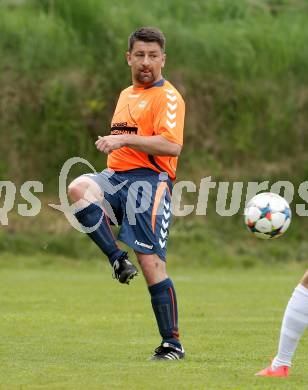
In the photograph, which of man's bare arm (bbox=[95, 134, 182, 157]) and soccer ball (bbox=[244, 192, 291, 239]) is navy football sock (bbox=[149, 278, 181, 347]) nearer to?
soccer ball (bbox=[244, 192, 291, 239])

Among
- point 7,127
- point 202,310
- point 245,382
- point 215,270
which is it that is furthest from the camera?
point 7,127

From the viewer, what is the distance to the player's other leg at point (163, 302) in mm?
7785

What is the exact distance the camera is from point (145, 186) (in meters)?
→ 7.88

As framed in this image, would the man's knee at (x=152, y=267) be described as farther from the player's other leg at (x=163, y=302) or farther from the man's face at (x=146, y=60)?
the man's face at (x=146, y=60)

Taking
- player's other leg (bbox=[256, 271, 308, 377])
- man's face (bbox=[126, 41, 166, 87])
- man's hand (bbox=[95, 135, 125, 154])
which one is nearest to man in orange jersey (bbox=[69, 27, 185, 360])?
man's face (bbox=[126, 41, 166, 87])

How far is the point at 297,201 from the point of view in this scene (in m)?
22.5

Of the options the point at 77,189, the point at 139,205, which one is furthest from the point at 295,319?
the point at 77,189

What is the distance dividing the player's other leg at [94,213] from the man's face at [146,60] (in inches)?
33.9

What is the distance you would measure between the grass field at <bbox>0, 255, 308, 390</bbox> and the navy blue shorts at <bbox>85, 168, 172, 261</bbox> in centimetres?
85

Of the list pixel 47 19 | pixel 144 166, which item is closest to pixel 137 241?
pixel 144 166

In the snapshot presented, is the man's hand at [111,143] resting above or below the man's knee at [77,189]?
above

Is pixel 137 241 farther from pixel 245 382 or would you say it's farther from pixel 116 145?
pixel 245 382

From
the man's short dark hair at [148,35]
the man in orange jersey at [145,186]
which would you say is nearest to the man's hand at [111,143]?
the man in orange jersey at [145,186]

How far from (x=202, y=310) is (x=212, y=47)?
1206 centimetres
